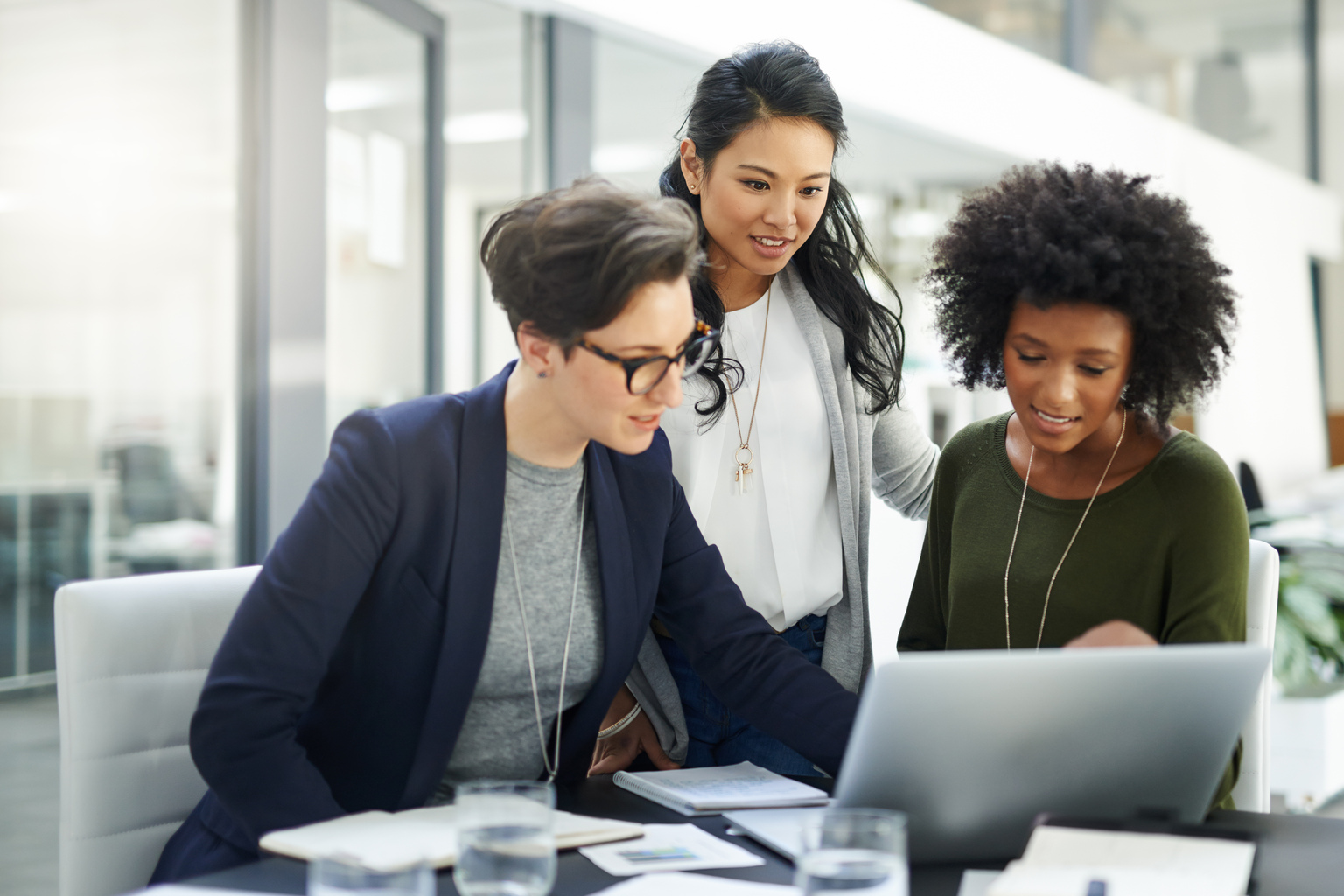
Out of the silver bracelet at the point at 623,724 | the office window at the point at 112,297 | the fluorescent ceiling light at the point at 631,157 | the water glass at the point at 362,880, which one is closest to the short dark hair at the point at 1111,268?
the silver bracelet at the point at 623,724

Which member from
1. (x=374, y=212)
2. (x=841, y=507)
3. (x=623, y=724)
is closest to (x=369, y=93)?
(x=374, y=212)

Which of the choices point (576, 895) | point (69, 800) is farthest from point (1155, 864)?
point (69, 800)

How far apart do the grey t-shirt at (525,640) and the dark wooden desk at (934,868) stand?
166 mm

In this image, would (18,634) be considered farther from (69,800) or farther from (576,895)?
(576,895)

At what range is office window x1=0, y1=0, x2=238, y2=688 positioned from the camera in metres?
2.61

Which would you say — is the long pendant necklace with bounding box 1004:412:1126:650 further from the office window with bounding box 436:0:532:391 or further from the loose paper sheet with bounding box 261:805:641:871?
the office window with bounding box 436:0:532:391

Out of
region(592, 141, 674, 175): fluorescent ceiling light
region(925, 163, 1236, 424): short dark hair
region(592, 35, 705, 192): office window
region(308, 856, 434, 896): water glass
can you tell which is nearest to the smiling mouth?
region(925, 163, 1236, 424): short dark hair

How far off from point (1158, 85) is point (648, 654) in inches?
273

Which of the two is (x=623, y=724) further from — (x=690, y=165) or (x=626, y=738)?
(x=690, y=165)

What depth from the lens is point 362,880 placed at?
83 centimetres

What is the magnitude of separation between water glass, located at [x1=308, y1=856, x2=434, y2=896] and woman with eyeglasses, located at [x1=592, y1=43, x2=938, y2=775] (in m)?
0.85

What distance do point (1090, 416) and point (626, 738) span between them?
0.78 m

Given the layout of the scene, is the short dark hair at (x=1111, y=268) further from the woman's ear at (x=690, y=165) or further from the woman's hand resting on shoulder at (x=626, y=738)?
the woman's hand resting on shoulder at (x=626, y=738)

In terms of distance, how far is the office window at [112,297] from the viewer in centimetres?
261
